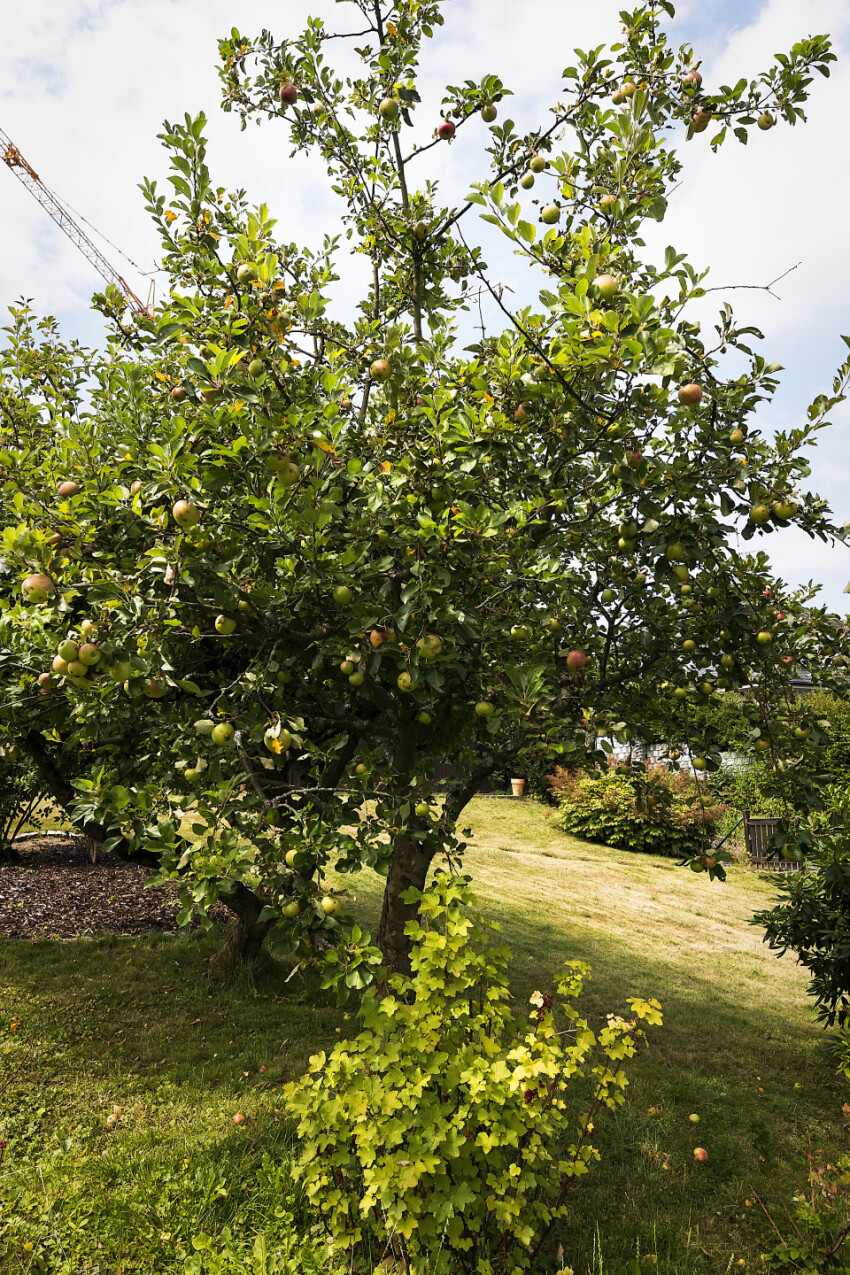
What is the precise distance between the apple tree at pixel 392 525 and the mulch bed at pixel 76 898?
11.1ft

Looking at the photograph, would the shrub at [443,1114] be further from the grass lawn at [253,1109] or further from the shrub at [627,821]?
the shrub at [627,821]

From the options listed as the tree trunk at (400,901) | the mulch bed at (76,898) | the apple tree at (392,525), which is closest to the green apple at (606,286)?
the apple tree at (392,525)

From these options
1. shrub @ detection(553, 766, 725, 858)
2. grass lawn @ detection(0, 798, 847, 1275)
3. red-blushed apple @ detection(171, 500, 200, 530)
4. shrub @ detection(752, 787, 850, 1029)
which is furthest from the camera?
shrub @ detection(553, 766, 725, 858)

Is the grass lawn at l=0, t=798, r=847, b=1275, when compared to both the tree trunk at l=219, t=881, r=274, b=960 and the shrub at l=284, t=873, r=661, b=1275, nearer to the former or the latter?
the tree trunk at l=219, t=881, r=274, b=960

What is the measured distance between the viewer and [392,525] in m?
3.12

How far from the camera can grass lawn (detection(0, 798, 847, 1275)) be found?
2795 mm

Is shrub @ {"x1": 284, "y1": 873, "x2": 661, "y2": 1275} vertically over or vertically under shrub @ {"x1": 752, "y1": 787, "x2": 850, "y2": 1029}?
under

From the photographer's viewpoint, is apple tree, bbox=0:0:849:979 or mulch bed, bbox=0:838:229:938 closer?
apple tree, bbox=0:0:849:979

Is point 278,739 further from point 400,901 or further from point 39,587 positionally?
point 400,901

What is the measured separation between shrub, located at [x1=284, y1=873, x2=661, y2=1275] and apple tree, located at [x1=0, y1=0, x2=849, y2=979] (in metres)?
0.29

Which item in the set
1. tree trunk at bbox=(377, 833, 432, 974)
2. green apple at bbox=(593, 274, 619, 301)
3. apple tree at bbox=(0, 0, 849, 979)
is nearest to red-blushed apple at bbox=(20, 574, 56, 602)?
apple tree at bbox=(0, 0, 849, 979)

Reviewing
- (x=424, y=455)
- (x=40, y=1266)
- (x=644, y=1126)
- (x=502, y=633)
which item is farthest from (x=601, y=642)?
(x=40, y=1266)

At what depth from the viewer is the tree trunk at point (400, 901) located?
4328 mm

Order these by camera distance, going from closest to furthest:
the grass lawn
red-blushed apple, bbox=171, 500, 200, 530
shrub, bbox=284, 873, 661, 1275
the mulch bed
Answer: shrub, bbox=284, 873, 661, 1275
red-blushed apple, bbox=171, 500, 200, 530
the grass lawn
the mulch bed
